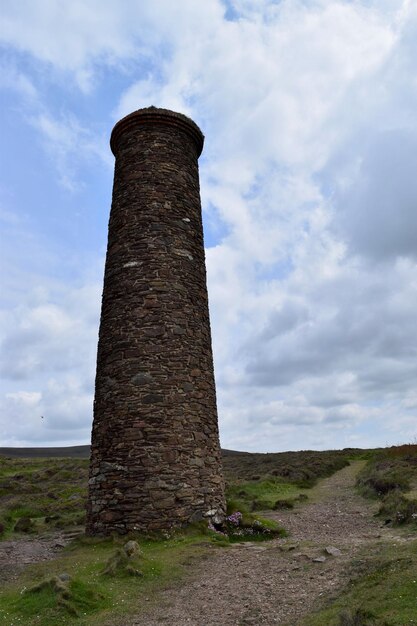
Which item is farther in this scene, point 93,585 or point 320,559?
point 320,559

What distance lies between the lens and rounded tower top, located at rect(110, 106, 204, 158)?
13.3 m

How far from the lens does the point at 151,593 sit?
275 inches

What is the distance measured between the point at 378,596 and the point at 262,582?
2112 mm

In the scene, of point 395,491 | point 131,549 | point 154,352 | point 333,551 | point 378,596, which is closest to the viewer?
point 378,596

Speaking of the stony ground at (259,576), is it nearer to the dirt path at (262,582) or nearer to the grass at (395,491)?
the dirt path at (262,582)

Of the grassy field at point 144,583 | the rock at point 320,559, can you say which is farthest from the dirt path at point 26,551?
the rock at point 320,559

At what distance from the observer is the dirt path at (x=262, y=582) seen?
5.95 m

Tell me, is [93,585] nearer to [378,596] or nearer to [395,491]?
[378,596]

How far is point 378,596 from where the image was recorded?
5.45m

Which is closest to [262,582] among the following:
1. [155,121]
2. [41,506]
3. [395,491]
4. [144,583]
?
[144,583]

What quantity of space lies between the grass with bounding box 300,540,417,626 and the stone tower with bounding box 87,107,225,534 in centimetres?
454

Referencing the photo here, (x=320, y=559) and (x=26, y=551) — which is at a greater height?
(x=320, y=559)

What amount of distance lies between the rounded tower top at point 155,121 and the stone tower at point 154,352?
3 cm

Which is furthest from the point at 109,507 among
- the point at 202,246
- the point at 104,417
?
the point at 202,246
